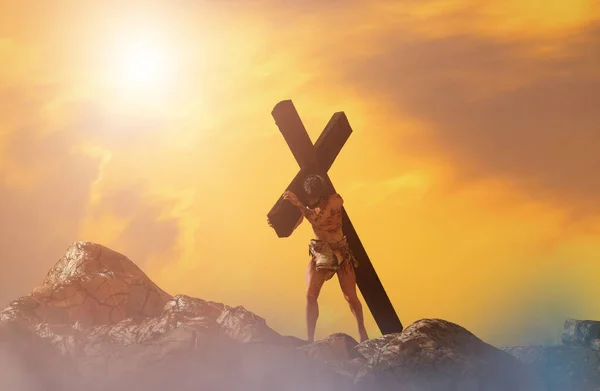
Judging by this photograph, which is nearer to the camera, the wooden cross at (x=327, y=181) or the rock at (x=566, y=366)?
the rock at (x=566, y=366)

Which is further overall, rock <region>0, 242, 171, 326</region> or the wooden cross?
the wooden cross

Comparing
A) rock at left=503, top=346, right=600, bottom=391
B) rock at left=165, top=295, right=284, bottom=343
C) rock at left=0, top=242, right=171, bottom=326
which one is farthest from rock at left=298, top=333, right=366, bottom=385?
rock at left=0, top=242, right=171, bottom=326

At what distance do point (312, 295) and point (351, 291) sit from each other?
62cm

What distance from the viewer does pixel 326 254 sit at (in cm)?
1232

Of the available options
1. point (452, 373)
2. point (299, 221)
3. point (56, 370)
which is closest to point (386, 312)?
point (299, 221)

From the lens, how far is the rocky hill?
9109mm

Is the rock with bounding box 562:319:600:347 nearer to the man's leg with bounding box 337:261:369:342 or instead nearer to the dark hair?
the man's leg with bounding box 337:261:369:342

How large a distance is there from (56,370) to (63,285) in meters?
3.15

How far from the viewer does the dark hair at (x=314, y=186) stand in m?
12.3

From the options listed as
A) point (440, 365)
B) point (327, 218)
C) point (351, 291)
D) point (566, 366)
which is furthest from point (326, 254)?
point (566, 366)

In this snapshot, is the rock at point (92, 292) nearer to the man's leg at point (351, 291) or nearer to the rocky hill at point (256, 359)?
the rocky hill at point (256, 359)

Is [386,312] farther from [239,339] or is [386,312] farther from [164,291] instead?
[239,339]

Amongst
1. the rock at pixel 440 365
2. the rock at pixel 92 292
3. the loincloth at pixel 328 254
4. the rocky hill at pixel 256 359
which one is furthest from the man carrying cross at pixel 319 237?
the rock at pixel 440 365

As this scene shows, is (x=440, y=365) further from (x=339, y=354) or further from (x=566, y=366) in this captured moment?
(x=566, y=366)
